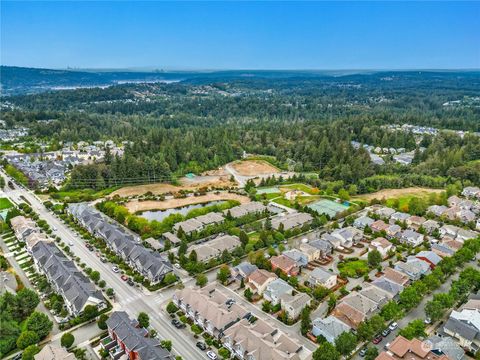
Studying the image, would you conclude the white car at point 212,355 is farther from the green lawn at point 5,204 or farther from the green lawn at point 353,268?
the green lawn at point 5,204

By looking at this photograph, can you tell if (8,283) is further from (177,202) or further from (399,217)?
(399,217)

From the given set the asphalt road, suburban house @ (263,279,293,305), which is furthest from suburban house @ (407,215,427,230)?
the asphalt road

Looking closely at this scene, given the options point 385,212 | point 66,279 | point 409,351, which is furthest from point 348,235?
point 66,279

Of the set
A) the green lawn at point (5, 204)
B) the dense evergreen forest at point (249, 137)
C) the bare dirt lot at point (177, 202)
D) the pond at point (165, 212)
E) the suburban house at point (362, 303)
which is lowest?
the pond at point (165, 212)

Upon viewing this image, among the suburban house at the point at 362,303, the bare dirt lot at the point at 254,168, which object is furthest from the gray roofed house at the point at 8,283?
the bare dirt lot at the point at 254,168

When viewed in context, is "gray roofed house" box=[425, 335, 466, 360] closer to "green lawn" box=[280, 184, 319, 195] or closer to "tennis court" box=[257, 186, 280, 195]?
"green lawn" box=[280, 184, 319, 195]
